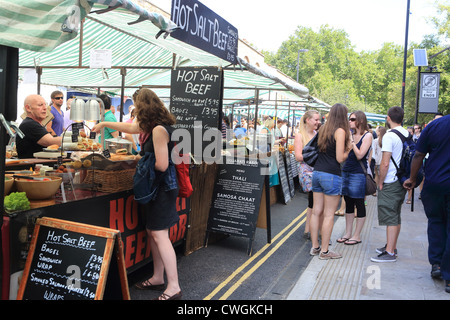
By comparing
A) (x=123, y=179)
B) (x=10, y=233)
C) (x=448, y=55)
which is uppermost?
(x=448, y=55)

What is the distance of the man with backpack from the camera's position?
180 inches

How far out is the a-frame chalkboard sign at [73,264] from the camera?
115 inches

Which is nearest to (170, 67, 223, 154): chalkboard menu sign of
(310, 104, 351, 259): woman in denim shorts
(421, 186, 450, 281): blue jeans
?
(310, 104, 351, 259): woman in denim shorts

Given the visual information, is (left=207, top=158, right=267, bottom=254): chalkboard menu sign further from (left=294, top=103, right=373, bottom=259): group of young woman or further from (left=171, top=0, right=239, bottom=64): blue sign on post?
(left=171, top=0, right=239, bottom=64): blue sign on post

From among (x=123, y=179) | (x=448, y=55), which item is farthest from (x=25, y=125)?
(x=448, y=55)

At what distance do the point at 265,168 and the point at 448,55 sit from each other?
33.3 metres

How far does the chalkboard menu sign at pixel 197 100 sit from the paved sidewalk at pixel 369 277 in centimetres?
250

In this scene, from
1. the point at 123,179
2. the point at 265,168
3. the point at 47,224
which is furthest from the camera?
the point at 265,168

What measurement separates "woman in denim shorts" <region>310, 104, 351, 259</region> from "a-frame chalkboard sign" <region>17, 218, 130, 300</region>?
325 cm

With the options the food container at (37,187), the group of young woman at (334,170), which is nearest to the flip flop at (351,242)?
the group of young woman at (334,170)

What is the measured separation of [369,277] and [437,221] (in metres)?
1.05

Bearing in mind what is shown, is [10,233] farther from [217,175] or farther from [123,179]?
[217,175]
